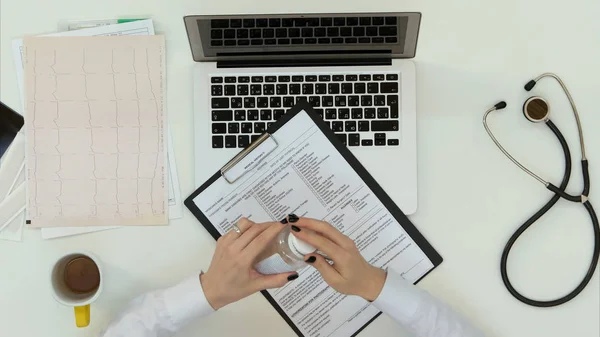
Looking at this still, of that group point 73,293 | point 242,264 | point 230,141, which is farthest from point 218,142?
point 73,293

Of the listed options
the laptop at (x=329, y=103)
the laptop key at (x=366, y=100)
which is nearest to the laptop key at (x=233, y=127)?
the laptop at (x=329, y=103)

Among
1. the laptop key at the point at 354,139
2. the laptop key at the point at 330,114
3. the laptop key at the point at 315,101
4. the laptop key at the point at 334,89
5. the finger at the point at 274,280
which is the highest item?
the laptop key at the point at 334,89

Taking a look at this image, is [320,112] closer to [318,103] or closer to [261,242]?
[318,103]

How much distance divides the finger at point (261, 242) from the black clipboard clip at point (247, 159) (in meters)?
0.17

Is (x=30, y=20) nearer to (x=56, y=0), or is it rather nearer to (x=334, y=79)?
(x=56, y=0)

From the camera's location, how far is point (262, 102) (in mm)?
927

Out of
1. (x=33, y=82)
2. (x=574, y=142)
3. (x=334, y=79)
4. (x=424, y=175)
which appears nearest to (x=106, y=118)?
(x=33, y=82)

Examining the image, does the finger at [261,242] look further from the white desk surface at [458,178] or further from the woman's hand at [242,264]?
the white desk surface at [458,178]

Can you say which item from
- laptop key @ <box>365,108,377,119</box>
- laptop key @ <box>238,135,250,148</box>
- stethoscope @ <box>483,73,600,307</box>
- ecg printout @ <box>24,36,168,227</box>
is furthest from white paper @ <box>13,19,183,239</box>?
stethoscope @ <box>483,73,600,307</box>

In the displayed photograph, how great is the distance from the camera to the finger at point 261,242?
0.77 metres

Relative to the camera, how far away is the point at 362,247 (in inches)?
36.6

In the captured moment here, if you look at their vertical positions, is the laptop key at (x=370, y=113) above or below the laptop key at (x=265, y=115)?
above

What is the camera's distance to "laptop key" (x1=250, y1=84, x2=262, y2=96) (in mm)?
926

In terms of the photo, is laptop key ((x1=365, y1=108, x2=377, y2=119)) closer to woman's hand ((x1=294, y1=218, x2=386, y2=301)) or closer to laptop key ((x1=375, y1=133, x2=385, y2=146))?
laptop key ((x1=375, y1=133, x2=385, y2=146))
